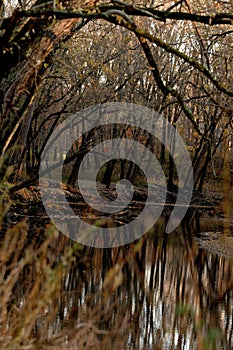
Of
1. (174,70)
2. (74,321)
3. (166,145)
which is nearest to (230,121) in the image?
A: (74,321)

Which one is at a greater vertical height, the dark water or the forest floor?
the forest floor

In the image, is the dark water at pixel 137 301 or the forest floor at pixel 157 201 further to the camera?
the forest floor at pixel 157 201

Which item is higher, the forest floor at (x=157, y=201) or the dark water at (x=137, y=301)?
the forest floor at (x=157, y=201)

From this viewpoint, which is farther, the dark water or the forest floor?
the forest floor

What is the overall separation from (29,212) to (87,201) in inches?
269

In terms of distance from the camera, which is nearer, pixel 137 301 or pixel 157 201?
pixel 137 301

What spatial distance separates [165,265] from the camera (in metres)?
14.6

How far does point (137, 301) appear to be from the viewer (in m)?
10.7

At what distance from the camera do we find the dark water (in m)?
6.81

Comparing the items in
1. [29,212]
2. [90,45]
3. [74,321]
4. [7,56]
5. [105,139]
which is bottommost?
[74,321]

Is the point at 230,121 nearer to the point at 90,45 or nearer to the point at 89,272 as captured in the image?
the point at 89,272

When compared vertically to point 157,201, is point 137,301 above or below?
below

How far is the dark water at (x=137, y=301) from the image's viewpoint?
6809 mm

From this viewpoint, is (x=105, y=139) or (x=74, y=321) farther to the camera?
(x=105, y=139)
